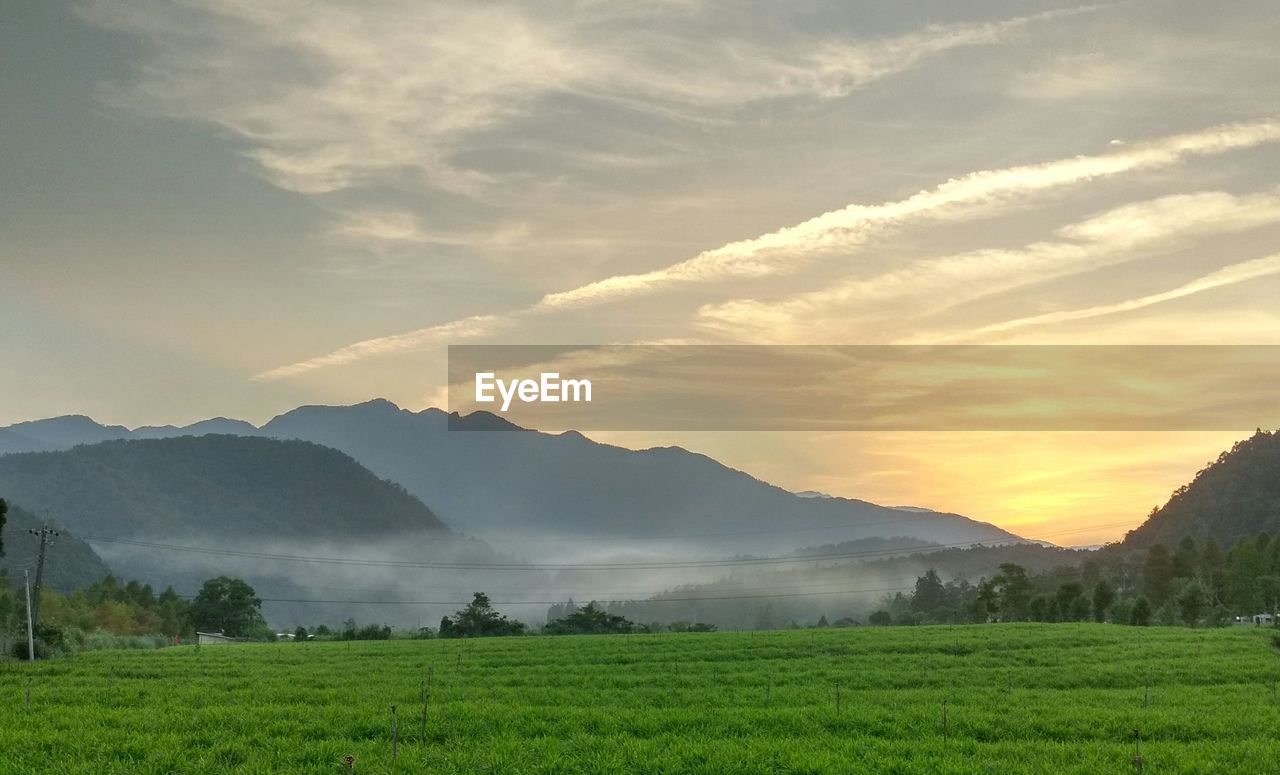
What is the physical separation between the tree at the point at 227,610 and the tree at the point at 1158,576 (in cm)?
14878

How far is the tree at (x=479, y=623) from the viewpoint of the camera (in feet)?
476

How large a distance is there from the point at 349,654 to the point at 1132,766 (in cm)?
5964

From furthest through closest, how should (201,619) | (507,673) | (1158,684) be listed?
(201,619) < (507,673) < (1158,684)

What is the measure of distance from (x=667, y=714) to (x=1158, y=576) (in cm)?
16153

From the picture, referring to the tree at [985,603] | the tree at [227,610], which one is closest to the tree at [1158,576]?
the tree at [985,603]

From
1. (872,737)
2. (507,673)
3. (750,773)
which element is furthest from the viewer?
(507,673)

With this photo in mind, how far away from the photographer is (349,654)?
74250 mm

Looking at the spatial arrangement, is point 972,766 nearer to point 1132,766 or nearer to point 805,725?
point 1132,766

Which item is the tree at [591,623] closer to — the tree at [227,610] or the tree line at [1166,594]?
the tree line at [1166,594]

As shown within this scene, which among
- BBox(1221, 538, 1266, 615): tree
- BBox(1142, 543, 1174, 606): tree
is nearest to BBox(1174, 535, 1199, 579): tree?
BBox(1142, 543, 1174, 606): tree

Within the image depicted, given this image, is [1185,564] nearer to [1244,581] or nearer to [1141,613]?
[1244,581]

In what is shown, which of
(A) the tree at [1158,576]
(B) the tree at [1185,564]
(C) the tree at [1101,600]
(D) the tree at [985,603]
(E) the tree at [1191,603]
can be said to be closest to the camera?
(C) the tree at [1101,600]

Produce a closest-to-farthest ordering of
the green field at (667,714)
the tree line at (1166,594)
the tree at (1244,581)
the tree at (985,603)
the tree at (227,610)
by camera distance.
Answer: the green field at (667,714) → the tree line at (1166,594) → the tree at (1244,581) → the tree at (985,603) → the tree at (227,610)

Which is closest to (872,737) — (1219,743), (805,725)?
(805,725)
